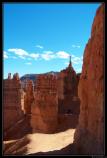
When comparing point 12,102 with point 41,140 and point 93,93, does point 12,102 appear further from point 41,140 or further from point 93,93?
point 93,93

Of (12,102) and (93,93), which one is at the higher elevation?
(93,93)

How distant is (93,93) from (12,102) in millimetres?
17684

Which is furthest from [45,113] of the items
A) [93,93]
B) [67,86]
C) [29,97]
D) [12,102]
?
[93,93]

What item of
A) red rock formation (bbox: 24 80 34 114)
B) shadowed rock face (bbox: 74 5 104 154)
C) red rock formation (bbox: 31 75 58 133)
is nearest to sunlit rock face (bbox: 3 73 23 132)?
red rock formation (bbox: 24 80 34 114)

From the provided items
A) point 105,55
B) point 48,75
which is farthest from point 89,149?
point 48,75

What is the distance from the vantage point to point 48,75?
24875 mm

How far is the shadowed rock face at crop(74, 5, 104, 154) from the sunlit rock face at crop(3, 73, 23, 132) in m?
15.0

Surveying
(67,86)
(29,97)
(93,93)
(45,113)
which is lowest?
(45,113)

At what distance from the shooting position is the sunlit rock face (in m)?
25.9

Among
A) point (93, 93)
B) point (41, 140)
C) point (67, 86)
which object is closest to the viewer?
point (93, 93)

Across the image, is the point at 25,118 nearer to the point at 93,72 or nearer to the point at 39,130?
the point at 39,130

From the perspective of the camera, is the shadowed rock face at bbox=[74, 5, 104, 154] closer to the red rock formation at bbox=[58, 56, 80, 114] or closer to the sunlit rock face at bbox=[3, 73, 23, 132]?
the red rock formation at bbox=[58, 56, 80, 114]

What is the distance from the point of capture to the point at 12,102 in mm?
26797

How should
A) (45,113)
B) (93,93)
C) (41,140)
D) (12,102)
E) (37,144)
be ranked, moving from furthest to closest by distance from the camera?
(12,102)
(45,113)
(41,140)
(37,144)
(93,93)
